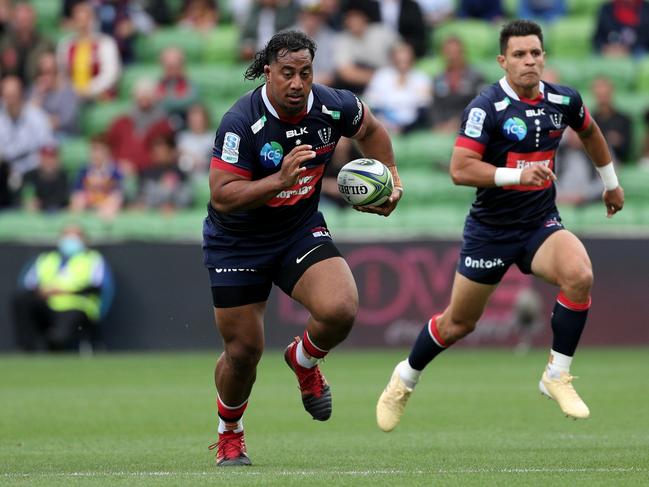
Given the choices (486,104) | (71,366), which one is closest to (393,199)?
(486,104)

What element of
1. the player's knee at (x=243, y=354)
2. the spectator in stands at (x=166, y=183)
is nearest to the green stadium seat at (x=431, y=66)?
the spectator in stands at (x=166, y=183)

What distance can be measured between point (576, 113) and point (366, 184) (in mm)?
1886

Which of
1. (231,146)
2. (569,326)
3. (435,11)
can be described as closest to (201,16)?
(435,11)

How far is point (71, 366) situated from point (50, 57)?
19.9 ft

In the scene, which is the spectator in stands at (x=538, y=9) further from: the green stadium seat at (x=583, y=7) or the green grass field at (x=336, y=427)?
the green grass field at (x=336, y=427)

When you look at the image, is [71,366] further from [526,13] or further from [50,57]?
[526,13]

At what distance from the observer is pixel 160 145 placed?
18.6 m

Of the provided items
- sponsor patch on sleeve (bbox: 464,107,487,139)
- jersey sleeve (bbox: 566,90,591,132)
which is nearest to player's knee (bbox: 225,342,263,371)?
sponsor patch on sleeve (bbox: 464,107,487,139)

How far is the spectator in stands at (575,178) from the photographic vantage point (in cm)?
1762

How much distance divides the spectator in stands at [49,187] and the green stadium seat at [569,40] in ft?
23.7

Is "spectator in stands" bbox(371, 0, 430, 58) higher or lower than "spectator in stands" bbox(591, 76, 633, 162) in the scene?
higher

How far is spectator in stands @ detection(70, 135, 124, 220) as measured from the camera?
18391mm

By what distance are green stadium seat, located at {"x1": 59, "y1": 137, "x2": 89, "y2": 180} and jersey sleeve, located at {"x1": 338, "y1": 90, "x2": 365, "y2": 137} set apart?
12.0m

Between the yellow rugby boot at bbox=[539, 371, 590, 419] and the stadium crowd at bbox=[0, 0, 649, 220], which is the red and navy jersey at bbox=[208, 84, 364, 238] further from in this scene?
the stadium crowd at bbox=[0, 0, 649, 220]
